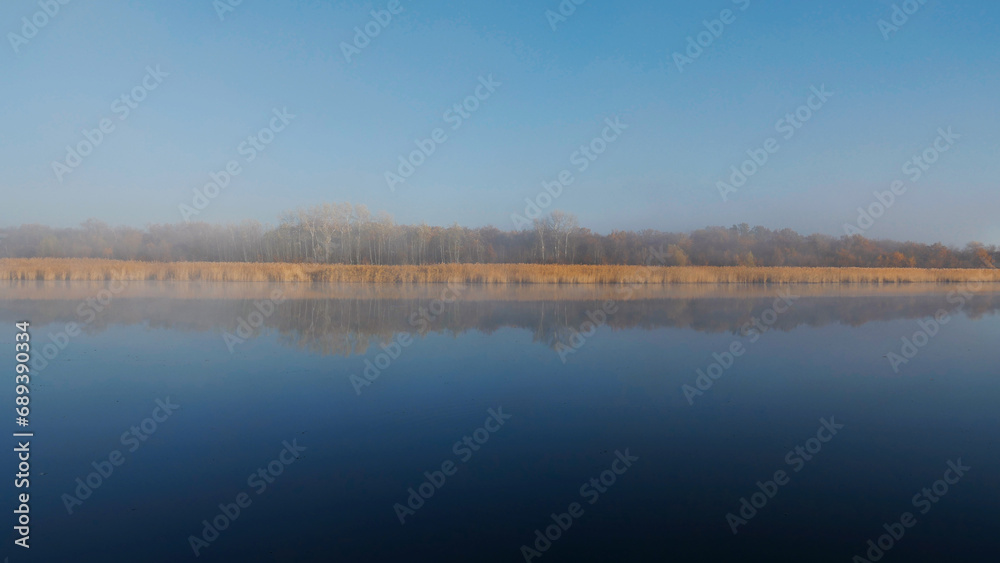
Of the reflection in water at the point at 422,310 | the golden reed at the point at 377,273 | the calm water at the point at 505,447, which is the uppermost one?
the golden reed at the point at 377,273

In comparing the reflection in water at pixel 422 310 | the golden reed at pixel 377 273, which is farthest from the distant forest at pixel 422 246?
the reflection in water at pixel 422 310

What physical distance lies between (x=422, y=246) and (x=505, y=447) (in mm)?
48465

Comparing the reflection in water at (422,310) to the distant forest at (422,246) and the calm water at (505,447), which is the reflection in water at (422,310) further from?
the distant forest at (422,246)

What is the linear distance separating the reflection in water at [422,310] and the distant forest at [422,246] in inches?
1092

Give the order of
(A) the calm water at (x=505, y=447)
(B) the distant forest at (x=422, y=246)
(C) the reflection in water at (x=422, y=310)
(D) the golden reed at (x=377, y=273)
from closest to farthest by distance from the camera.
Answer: (A) the calm water at (x=505, y=447) → (C) the reflection in water at (x=422, y=310) → (D) the golden reed at (x=377, y=273) → (B) the distant forest at (x=422, y=246)

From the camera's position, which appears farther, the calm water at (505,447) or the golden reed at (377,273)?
the golden reed at (377,273)

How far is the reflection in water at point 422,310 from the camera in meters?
10.6

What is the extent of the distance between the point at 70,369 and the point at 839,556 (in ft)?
27.6

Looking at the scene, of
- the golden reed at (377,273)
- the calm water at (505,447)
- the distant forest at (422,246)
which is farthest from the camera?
the distant forest at (422,246)

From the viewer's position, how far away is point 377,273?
26766 mm

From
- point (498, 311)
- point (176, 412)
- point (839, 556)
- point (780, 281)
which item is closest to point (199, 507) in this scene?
point (176, 412)

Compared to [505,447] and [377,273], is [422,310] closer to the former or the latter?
[505,447]

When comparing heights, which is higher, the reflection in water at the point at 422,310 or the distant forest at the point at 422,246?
the distant forest at the point at 422,246

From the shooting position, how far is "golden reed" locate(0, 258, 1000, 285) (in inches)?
926
